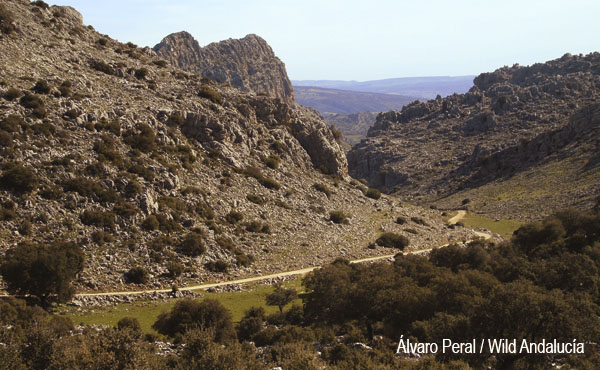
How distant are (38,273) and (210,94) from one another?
5682 centimetres

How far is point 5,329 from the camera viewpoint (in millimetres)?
23203

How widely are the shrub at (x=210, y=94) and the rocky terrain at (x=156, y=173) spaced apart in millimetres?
256

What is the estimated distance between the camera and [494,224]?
89.6m

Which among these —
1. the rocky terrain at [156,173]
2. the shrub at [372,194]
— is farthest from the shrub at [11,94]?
the shrub at [372,194]

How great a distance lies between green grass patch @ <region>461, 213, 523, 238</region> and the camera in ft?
274

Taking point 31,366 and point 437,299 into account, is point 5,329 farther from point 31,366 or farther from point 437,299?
point 437,299

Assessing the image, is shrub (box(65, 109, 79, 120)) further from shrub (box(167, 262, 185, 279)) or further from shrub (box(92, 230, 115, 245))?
shrub (box(167, 262, 185, 279))

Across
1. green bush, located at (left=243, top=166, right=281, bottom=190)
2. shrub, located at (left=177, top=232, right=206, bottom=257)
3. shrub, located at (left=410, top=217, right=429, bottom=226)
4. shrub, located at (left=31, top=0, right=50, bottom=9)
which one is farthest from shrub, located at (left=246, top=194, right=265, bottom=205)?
shrub, located at (left=31, top=0, right=50, bottom=9)

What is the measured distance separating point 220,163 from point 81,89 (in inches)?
973

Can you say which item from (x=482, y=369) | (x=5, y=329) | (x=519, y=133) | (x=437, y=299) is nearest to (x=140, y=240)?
(x=5, y=329)

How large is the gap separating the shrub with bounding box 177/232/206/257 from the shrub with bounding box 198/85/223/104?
4164 cm

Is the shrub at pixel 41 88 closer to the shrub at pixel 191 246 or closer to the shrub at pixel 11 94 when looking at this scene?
the shrub at pixel 11 94

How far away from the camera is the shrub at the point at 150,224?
49938 mm

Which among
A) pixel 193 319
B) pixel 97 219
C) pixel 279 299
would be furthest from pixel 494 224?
pixel 97 219
